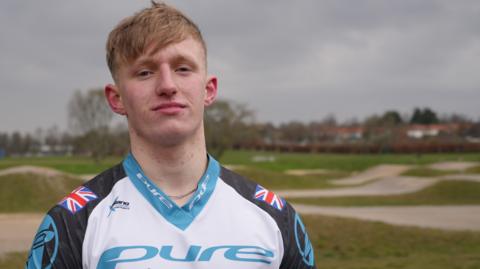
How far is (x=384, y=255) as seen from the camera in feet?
43.8

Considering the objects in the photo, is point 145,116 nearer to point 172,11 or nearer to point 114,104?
point 114,104

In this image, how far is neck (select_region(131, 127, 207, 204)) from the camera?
238cm

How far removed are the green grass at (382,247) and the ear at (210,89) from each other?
9.58m

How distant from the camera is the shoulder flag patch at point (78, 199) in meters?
2.30

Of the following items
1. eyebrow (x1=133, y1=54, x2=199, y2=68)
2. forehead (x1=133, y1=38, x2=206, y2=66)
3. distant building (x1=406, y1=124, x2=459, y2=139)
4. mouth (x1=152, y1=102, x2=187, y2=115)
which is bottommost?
distant building (x1=406, y1=124, x2=459, y2=139)

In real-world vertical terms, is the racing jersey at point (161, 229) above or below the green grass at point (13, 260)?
above

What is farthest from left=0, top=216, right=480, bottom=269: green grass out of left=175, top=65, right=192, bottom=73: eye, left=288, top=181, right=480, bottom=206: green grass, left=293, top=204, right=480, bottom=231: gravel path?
left=175, top=65, right=192, bottom=73: eye

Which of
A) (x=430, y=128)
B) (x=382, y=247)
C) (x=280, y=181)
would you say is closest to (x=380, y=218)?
(x=382, y=247)

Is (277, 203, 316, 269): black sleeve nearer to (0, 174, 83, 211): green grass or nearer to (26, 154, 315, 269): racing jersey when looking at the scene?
(26, 154, 315, 269): racing jersey

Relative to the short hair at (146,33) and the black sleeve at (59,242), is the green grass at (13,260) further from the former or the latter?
the short hair at (146,33)

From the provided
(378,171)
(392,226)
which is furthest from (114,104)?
(378,171)

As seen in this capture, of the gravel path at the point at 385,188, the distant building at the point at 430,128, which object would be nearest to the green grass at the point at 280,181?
the gravel path at the point at 385,188

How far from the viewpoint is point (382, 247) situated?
1425 cm

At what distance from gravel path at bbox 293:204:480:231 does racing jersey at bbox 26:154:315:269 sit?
15.9 metres
